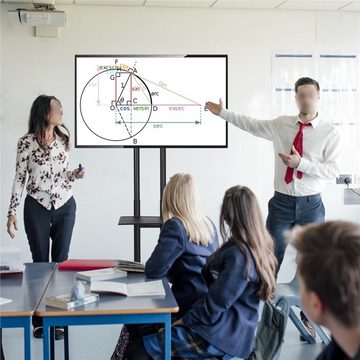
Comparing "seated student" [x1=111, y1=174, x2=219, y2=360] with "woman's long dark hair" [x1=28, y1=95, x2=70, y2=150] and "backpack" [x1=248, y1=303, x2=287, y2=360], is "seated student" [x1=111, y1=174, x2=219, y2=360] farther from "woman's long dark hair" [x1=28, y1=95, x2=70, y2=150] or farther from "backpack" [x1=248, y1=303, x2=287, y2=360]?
"woman's long dark hair" [x1=28, y1=95, x2=70, y2=150]

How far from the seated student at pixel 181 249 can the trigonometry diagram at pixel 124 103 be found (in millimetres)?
1947

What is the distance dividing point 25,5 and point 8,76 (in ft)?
2.14

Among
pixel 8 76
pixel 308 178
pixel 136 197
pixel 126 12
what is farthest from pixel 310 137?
pixel 8 76

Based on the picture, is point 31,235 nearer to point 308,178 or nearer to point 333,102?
point 308,178

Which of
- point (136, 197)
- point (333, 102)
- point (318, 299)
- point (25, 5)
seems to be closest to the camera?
point (318, 299)

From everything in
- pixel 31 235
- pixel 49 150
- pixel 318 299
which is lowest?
pixel 31 235

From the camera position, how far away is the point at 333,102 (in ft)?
19.7

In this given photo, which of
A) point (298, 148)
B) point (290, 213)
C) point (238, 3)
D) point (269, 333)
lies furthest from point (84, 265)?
point (238, 3)

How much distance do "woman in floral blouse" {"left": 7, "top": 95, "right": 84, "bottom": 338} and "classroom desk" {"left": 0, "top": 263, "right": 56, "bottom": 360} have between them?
2.93 ft

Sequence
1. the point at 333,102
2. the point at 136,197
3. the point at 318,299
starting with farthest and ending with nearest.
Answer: the point at 333,102 → the point at 136,197 → the point at 318,299

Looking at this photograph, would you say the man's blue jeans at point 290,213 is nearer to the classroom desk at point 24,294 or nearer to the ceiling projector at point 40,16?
the classroom desk at point 24,294

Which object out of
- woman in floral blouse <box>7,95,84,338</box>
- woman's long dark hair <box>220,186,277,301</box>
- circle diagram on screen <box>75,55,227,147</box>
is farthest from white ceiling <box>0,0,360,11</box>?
woman's long dark hair <box>220,186,277,301</box>

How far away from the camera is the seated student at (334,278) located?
1188mm

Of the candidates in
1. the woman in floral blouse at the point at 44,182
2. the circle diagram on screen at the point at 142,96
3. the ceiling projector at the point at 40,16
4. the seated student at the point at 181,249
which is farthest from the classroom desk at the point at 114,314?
the ceiling projector at the point at 40,16
